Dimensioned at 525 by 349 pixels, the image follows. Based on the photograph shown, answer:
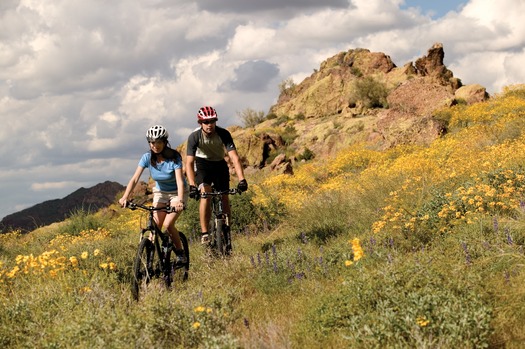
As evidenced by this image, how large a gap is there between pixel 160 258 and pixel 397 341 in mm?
3550

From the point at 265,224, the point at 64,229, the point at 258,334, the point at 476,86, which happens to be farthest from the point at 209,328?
the point at 476,86

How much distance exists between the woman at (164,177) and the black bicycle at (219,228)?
757 mm

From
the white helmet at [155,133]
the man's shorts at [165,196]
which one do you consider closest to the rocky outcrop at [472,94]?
the man's shorts at [165,196]

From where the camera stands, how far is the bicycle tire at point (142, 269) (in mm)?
6289

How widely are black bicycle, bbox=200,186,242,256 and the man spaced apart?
1.8 inches

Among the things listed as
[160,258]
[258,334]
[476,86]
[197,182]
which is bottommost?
[258,334]

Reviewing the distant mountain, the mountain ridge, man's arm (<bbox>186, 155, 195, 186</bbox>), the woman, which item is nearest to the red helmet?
man's arm (<bbox>186, 155, 195, 186</bbox>)

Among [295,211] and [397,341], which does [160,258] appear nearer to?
[397,341]

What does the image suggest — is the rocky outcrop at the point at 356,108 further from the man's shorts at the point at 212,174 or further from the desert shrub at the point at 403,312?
the desert shrub at the point at 403,312

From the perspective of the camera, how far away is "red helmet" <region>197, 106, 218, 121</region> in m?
7.79

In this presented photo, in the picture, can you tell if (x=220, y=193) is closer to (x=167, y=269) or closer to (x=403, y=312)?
(x=167, y=269)

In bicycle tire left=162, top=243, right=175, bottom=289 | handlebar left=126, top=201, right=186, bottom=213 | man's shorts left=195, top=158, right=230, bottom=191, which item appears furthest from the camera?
man's shorts left=195, top=158, right=230, bottom=191

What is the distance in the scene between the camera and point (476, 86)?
29.8 m

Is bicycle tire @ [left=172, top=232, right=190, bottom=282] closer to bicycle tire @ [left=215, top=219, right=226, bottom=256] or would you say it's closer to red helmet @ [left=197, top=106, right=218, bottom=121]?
bicycle tire @ [left=215, top=219, right=226, bottom=256]
